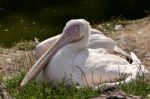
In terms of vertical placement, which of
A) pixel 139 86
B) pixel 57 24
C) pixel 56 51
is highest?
pixel 57 24

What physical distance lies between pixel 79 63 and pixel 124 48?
8.39 ft

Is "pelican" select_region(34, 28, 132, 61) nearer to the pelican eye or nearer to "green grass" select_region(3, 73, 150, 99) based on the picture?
the pelican eye

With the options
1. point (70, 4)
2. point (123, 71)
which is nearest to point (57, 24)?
point (70, 4)

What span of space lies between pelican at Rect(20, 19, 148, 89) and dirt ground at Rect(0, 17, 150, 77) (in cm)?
68

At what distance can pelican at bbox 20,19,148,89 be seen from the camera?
670 cm

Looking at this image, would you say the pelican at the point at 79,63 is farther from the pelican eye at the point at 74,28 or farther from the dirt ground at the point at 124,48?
the dirt ground at the point at 124,48

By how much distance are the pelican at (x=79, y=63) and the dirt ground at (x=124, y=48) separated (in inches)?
26.9

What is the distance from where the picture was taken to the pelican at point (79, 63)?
6703 millimetres

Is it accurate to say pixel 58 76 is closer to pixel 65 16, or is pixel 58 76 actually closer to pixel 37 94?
pixel 37 94

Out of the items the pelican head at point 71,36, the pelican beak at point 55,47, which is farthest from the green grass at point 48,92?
the pelican head at point 71,36

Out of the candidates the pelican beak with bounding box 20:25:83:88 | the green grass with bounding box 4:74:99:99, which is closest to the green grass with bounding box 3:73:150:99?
the green grass with bounding box 4:74:99:99

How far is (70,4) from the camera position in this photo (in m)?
13.9

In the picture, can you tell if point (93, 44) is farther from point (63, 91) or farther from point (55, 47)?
point (63, 91)

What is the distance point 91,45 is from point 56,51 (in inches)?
21.2
